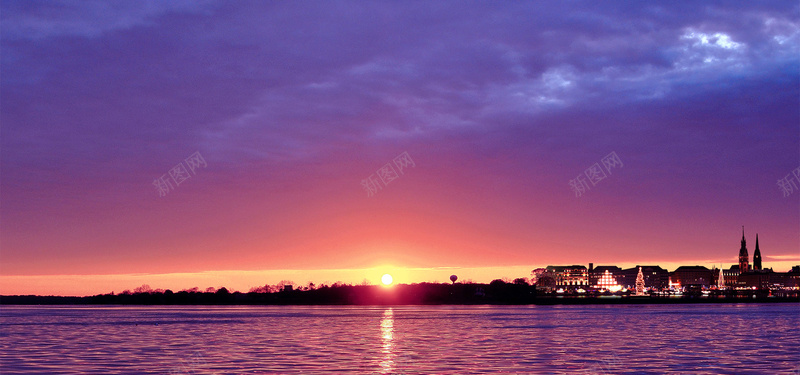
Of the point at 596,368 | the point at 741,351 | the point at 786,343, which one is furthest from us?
the point at 786,343

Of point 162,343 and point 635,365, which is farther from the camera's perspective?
point 162,343

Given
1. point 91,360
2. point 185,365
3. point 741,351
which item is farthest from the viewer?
point 741,351

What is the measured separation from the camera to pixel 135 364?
50125mm

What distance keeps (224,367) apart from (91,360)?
11.0 metres

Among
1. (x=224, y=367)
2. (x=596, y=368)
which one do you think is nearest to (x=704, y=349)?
(x=596, y=368)

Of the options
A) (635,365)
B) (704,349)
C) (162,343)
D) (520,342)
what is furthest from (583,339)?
(162,343)

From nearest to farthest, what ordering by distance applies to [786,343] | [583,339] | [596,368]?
[596,368] → [786,343] → [583,339]

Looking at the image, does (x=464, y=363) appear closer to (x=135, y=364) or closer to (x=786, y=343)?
(x=135, y=364)

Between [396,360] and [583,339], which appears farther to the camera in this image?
[583,339]

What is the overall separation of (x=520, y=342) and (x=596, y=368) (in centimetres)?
2408

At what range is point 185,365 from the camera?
1932 inches

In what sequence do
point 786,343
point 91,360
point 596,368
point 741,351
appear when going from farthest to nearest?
point 786,343
point 741,351
point 91,360
point 596,368

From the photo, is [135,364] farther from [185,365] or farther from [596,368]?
[596,368]

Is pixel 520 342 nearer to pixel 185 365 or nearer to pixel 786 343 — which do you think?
pixel 786 343
